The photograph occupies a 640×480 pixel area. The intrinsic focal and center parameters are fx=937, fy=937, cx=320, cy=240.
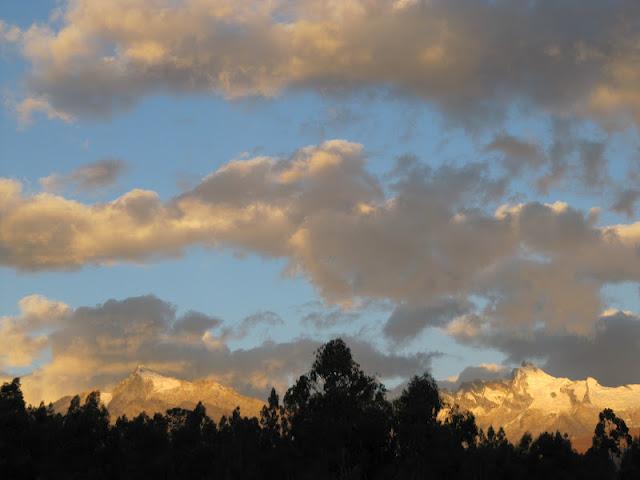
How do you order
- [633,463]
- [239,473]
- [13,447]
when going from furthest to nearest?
[633,463]
[13,447]
[239,473]

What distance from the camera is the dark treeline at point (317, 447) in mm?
164750

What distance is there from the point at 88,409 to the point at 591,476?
10304 centimetres

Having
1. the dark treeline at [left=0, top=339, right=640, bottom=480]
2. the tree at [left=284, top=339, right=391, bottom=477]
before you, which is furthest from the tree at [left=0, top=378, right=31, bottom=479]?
the tree at [left=284, top=339, right=391, bottom=477]

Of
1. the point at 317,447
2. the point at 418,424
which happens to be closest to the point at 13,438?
the point at 317,447

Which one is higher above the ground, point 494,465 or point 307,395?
point 307,395

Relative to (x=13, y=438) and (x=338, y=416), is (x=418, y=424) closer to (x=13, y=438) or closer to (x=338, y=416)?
(x=338, y=416)

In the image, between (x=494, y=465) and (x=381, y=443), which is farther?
(x=381, y=443)

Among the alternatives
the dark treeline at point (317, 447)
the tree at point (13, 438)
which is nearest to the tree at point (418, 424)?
the dark treeline at point (317, 447)

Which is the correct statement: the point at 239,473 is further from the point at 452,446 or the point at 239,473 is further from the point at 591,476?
the point at 591,476

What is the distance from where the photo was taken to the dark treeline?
165 m

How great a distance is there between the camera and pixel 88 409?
200 meters

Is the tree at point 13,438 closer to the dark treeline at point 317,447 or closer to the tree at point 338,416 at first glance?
the dark treeline at point 317,447

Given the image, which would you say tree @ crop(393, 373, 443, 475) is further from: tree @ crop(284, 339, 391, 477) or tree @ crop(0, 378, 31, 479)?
tree @ crop(0, 378, 31, 479)

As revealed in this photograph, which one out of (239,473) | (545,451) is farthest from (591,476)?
(239,473)
